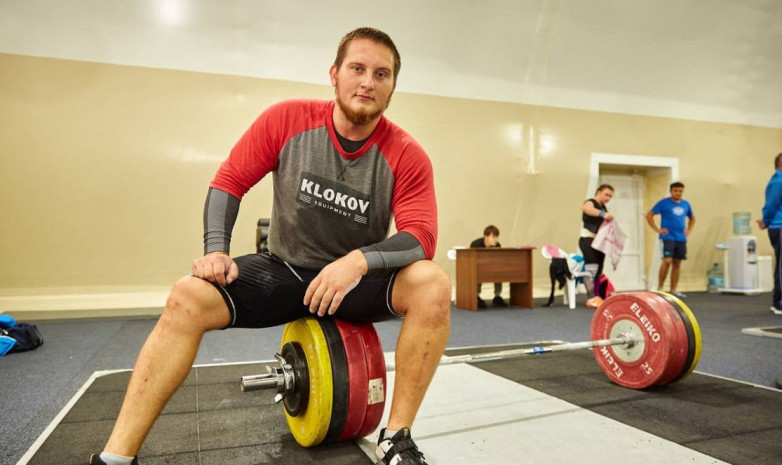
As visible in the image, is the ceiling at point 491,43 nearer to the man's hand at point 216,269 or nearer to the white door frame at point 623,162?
the white door frame at point 623,162

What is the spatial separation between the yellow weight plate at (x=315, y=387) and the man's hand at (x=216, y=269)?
0.96 ft

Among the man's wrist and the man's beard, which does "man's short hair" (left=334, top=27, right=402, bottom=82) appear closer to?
the man's beard

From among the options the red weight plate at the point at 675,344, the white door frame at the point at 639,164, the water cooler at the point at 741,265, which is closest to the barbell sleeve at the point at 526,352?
the red weight plate at the point at 675,344

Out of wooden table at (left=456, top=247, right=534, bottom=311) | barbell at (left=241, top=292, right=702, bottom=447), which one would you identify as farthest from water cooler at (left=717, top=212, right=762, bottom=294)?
barbell at (left=241, top=292, right=702, bottom=447)

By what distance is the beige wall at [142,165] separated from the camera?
176 inches

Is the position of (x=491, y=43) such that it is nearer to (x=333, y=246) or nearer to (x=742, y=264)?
(x=742, y=264)

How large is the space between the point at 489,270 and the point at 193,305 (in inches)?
156

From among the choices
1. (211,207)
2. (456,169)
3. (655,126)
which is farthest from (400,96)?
(211,207)

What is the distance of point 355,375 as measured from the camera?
1305 millimetres

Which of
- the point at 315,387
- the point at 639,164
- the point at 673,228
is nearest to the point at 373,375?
the point at 315,387

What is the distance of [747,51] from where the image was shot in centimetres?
655

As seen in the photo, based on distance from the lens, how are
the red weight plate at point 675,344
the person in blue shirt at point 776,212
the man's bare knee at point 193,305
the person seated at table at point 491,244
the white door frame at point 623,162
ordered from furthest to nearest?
1. the white door frame at point 623,162
2. the person seated at table at point 491,244
3. the person in blue shirt at point 776,212
4. the red weight plate at point 675,344
5. the man's bare knee at point 193,305

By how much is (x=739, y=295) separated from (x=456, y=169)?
3.93 meters

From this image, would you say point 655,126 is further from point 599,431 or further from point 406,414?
point 406,414
